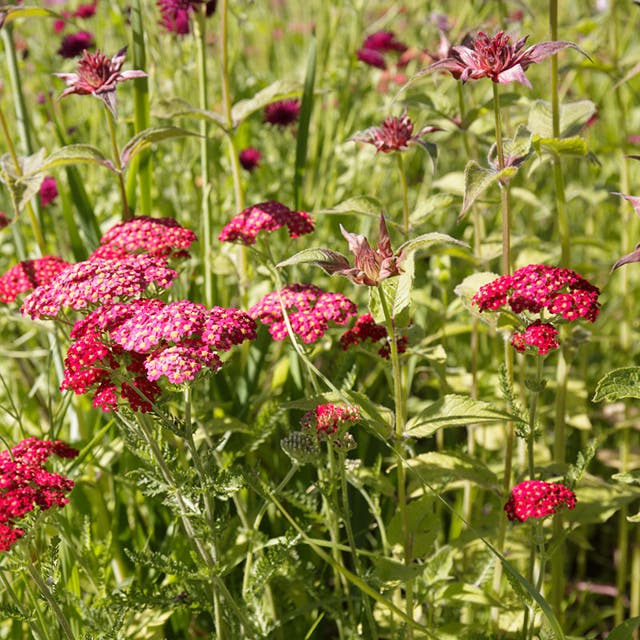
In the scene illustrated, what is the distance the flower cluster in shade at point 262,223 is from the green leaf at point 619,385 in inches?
30.9

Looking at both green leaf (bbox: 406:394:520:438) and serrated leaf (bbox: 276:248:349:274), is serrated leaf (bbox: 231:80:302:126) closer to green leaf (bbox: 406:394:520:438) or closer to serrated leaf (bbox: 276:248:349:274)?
serrated leaf (bbox: 276:248:349:274)

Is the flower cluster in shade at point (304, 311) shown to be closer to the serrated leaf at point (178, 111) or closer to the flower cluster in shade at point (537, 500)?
the flower cluster in shade at point (537, 500)

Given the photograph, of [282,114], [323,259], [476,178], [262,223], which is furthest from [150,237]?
[282,114]

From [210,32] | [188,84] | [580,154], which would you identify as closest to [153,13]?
[188,84]

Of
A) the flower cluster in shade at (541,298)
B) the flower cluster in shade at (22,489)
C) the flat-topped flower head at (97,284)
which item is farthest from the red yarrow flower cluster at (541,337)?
the flower cluster in shade at (22,489)

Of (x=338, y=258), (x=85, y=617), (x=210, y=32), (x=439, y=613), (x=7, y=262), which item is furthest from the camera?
(x=210, y=32)

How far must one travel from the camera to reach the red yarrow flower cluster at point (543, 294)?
5.02 ft

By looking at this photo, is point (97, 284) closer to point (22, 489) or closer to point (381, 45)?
point (22, 489)

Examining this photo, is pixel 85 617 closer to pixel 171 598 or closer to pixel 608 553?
pixel 171 598

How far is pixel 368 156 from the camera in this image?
318cm

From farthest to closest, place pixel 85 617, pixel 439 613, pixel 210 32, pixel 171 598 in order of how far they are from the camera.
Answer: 1. pixel 210 32
2. pixel 439 613
3. pixel 171 598
4. pixel 85 617

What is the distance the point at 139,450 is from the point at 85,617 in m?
0.38

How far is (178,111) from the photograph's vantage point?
2.13 m

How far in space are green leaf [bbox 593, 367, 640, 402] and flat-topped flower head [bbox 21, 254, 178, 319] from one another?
0.86 meters
